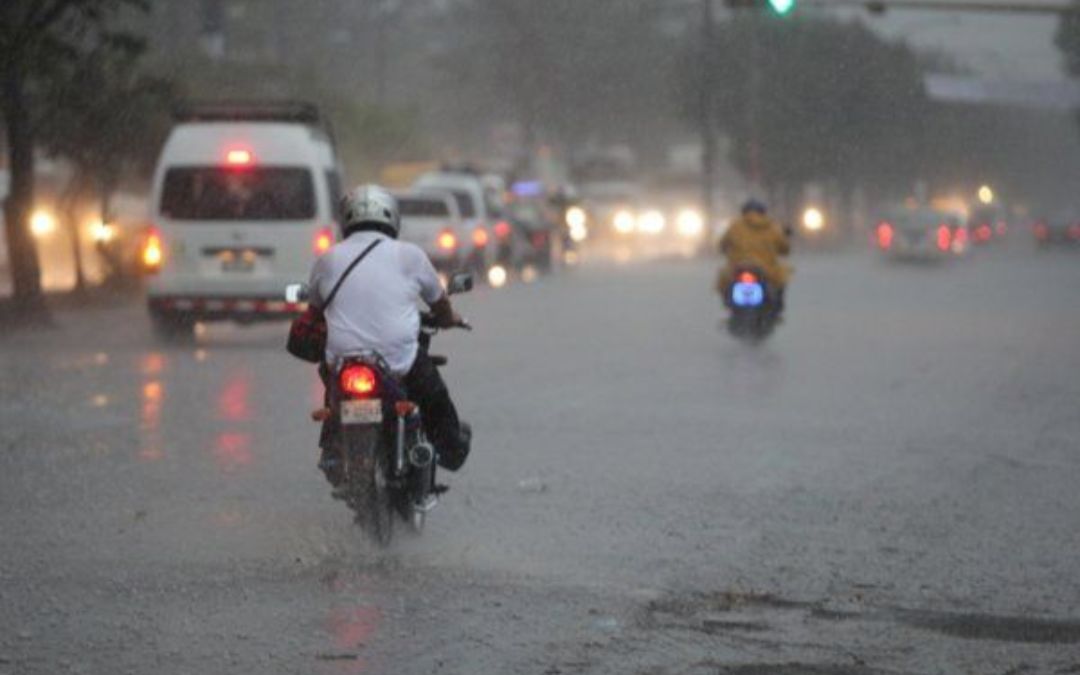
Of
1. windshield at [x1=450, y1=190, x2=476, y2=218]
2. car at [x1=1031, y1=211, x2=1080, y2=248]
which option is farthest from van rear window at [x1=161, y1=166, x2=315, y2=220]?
car at [x1=1031, y1=211, x2=1080, y2=248]

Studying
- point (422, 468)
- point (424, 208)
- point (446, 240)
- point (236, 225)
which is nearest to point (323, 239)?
point (236, 225)

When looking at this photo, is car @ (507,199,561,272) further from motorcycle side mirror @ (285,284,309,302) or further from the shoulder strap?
the shoulder strap

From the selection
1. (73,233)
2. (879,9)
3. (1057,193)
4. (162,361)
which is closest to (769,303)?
(162,361)

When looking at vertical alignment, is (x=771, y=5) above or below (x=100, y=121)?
above

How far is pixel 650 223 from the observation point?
8800 centimetres

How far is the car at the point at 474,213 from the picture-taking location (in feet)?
142

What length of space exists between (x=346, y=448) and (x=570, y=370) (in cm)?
1183

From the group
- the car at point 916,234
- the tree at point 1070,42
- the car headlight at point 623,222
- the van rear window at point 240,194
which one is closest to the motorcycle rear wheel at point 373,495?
the van rear window at point 240,194

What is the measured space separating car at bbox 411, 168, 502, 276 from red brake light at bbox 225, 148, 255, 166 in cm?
1805

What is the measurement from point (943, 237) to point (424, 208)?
2228 cm

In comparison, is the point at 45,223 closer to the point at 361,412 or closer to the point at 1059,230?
the point at 1059,230

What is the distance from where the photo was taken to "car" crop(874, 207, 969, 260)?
200 ft

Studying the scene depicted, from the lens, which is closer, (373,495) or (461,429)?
(373,495)

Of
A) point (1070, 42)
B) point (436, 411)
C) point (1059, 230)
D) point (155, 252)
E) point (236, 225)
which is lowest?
point (1059, 230)
